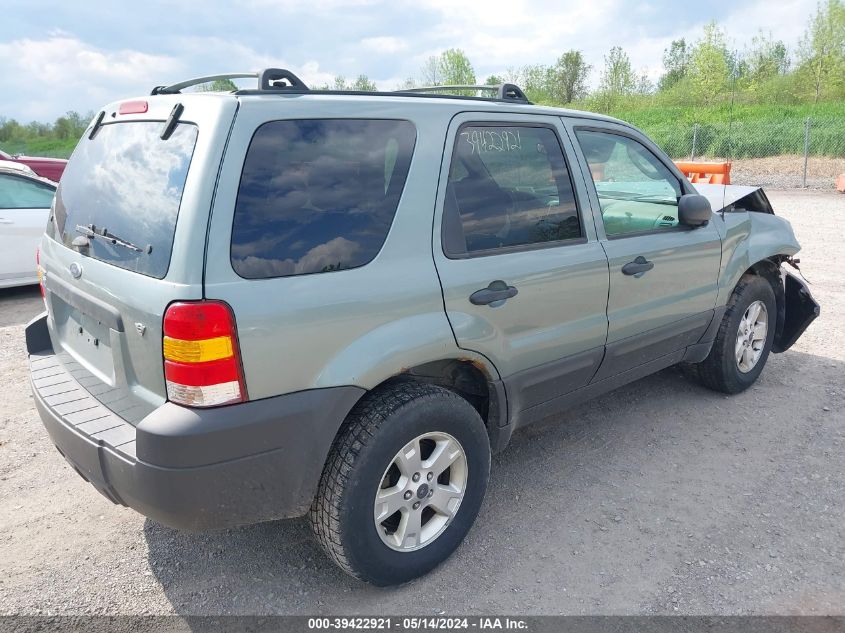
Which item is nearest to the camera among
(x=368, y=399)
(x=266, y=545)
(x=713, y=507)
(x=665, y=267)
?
(x=368, y=399)

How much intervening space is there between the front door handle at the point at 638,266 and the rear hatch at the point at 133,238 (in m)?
2.12

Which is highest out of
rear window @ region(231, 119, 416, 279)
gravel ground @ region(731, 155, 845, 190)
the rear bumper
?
rear window @ region(231, 119, 416, 279)

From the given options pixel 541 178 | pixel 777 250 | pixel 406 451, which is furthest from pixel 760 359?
pixel 406 451

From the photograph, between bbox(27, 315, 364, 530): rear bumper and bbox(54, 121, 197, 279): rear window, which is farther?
bbox(54, 121, 197, 279): rear window

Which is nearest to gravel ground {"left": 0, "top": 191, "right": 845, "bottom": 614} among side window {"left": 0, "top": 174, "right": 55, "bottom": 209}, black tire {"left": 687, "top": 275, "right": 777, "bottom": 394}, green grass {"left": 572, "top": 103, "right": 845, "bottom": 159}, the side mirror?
black tire {"left": 687, "top": 275, "right": 777, "bottom": 394}

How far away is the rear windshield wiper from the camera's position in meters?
2.27

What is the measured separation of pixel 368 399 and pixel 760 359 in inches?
134

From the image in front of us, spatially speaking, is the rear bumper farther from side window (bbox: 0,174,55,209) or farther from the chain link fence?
the chain link fence

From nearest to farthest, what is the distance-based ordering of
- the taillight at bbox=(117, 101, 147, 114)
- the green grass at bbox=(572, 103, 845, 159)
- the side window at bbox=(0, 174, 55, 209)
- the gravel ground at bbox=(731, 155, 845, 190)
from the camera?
the taillight at bbox=(117, 101, 147, 114), the side window at bbox=(0, 174, 55, 209), the gravel ground at bbox=(731, 155, 845, 190), the green grass at bbox=(572, 103, 845, 159)

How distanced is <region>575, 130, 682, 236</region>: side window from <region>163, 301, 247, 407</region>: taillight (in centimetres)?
207

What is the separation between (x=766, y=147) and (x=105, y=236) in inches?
997

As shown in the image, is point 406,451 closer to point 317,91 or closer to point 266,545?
point 266,545

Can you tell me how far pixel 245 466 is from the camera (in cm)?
219

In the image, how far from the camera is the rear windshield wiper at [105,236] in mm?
2273
